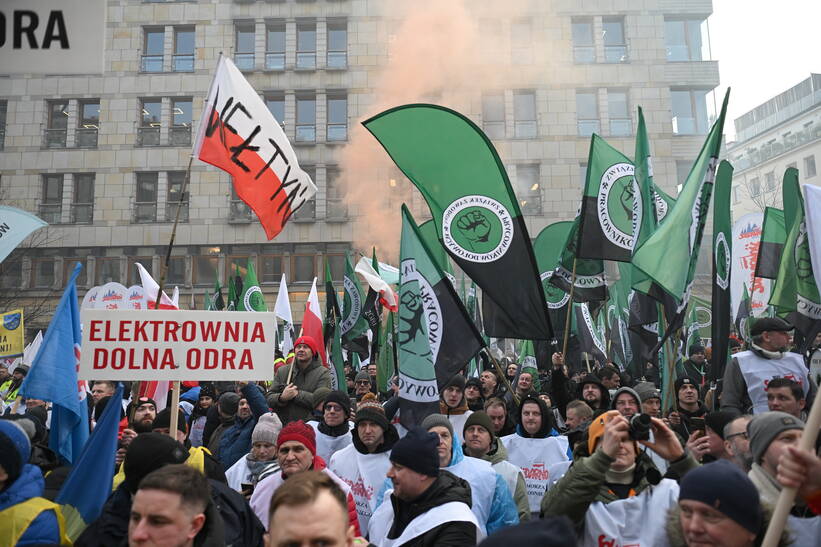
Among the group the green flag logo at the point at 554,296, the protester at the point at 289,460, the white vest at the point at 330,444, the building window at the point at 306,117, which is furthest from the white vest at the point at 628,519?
the building window at the point at 306,117

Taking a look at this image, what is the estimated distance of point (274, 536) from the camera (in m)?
2.10

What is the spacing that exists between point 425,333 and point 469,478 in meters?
1.67

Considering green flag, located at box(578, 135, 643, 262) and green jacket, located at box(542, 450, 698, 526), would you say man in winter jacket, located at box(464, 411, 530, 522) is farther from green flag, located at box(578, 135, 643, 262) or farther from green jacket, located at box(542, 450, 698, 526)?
green flag, located at box(578, 135, 643, 262)

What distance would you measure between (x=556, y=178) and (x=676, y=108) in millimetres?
6867

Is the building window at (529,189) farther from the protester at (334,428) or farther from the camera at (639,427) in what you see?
the camera at (639,427)

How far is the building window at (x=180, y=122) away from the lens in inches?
1236

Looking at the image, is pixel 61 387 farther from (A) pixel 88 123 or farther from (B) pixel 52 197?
(A) pixel 88 123

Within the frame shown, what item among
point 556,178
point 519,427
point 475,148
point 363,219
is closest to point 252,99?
point 475,148

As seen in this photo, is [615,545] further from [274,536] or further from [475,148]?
[475,148]

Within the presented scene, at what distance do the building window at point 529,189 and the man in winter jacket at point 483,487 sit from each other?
26592 mm

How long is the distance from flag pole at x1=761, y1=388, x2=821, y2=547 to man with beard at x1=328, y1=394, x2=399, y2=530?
121 inches

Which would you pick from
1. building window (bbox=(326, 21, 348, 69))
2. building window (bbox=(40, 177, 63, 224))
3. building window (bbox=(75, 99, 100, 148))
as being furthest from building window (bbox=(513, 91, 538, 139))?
building window (bbox=(40, 177, 63, 224))

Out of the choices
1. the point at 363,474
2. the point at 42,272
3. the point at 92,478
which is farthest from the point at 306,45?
the point at 92,478

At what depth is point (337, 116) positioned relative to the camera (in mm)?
31625
